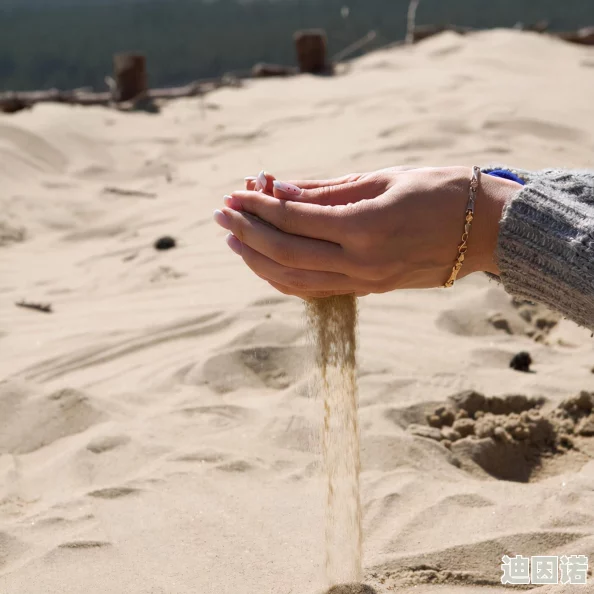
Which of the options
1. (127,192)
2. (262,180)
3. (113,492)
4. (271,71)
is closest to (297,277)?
(262,180)

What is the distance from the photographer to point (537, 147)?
5.29 m

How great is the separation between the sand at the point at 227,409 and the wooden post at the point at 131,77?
3.14m

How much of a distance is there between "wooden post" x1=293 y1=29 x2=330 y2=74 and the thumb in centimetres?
754

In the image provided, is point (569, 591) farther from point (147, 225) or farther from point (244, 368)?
point (147, 225)

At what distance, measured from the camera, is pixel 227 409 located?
9.23 ft

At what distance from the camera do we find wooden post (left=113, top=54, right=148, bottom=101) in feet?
27.2

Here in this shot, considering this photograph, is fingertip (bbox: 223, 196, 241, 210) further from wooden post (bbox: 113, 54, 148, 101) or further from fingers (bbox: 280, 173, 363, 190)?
wooden post (bbox: 113, 54, 148, 101)

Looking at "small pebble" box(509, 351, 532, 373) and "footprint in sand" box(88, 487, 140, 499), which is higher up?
"footprint in sand" box(88, 487, 140, 499)

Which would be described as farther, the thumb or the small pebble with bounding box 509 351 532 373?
the small pebble with bounding box 509 351 532 373

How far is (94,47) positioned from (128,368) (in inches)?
503

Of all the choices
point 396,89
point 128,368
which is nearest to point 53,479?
point 128,368

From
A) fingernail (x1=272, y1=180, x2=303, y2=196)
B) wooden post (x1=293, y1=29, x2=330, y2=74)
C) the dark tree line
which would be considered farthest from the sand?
the dark tree line

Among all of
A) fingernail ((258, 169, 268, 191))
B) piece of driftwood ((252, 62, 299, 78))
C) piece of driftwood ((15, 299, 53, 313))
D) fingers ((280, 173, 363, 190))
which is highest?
fingernail ((258, 169, 268, 191))

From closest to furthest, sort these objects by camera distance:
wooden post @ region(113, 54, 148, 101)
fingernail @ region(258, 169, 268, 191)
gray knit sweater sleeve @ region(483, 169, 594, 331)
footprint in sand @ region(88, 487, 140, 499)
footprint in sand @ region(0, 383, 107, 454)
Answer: gray knit sweater sleeve @ region(483, 169, 594, 331) < fingernail @ region(258, 169, 268, 191) < footprint in sand @ region(88, 487, 140, 499) < footprint in sand @ region(0, 383, 107, 454) < wooden post @ region(113, 54, 148, 101)
